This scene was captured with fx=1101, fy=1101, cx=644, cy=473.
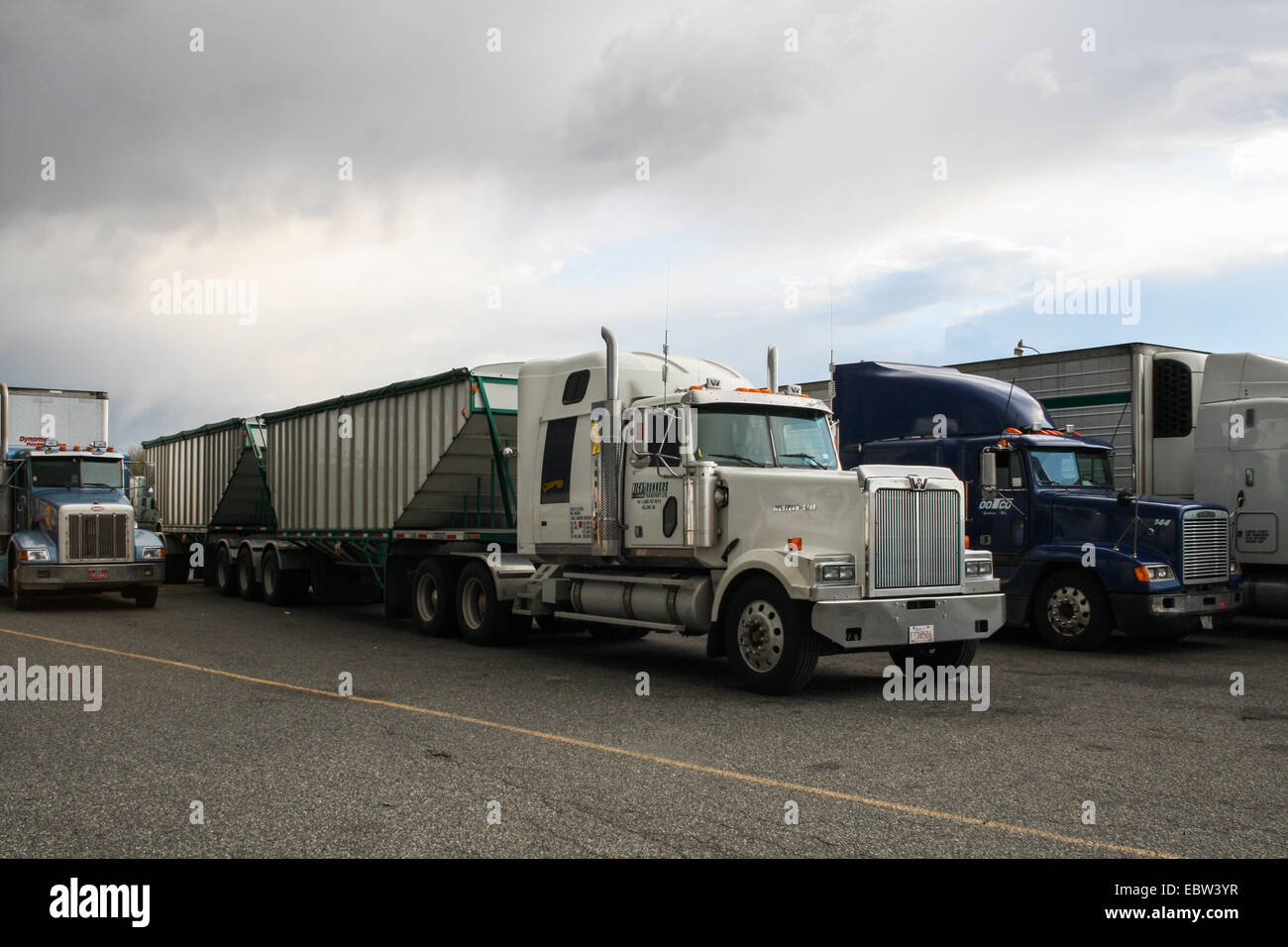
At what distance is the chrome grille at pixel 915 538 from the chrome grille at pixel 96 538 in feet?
46.2

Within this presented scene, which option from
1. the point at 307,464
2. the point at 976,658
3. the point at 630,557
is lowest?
the point at 976,658

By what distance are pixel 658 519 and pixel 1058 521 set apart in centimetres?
533

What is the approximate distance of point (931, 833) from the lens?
17.0 feet

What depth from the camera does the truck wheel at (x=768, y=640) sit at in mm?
9039

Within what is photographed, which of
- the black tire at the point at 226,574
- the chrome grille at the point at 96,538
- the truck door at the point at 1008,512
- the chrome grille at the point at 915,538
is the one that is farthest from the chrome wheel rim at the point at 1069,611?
the black tire at the point at 226,574

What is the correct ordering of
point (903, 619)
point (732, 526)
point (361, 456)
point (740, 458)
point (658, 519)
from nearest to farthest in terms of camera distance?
point (903, 619) < point (732, 526) < point (740, 458) < point (658, 519) < point (361, 456)

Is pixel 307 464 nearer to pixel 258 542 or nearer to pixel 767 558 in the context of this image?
pixel 258 542

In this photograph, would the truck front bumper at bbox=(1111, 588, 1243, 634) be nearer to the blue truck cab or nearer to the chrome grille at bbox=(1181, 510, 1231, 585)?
the chrome grille at bbox=(1181, 510, 1231, 585)

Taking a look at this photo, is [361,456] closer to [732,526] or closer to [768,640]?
[732,526]

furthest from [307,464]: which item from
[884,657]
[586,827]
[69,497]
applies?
[586,827]

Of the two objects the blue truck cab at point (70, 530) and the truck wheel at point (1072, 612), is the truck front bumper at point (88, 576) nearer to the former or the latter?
the blue truck cab at point (70, 530)

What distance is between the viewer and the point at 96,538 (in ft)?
60.0

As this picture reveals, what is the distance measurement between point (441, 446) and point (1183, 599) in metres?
9.07

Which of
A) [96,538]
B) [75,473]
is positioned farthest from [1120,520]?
[75,473]
